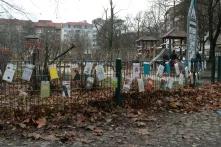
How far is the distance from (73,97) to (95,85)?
2.48 feet

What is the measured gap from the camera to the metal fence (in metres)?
8.03

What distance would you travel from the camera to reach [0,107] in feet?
25.8

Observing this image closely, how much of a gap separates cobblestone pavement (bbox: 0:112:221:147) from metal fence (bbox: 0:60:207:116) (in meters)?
1.02

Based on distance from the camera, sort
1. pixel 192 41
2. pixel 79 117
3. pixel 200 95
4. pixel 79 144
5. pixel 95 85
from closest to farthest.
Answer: pixel 79 144
pixel 79 117
pixel 95 85
pixel 200 95
pixel 192 41

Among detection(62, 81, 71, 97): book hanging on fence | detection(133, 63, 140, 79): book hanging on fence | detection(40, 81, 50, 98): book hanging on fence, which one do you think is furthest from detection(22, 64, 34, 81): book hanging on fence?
detection(133, 63, 140, 79): book hanging on fence

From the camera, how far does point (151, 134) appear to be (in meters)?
6.95

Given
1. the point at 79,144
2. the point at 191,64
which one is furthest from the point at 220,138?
the point at 191,64

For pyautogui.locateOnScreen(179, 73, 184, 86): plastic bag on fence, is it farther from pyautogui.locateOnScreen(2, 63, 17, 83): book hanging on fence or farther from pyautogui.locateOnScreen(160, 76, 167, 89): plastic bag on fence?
pyautogui.locateOnScreen(2, 63, 17, 83): book hanging on fence

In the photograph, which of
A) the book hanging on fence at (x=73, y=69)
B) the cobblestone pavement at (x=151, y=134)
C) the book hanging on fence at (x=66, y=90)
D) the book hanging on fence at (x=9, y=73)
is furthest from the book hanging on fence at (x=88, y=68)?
the book hanging on fence at (x=9, y=73)

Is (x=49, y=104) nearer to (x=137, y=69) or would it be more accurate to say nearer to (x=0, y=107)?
(x=0, y=107)

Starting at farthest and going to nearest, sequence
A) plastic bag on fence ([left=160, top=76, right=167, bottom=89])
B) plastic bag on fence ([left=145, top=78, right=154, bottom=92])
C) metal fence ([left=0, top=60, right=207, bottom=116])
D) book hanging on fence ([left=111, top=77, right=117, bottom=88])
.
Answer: plastic bag on fence ([left=160, top=76, right=167, bottom=89]), plastic bag on fence ([left=145, top=78, right=154, bottom=92]), book hanging on fence ([left=111, top=77, right=117, bottom=88]), metal fence ([left=0, top=60, right=207, bottom=116])

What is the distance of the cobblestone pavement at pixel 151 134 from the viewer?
6.32 metres

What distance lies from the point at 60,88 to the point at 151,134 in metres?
2.50

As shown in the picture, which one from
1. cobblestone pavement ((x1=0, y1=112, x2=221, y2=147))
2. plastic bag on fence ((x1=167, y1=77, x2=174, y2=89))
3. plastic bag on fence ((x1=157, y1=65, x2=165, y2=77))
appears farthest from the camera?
plastic bag on fence ((x1=167, y1=77, x2=174, y2=89))
